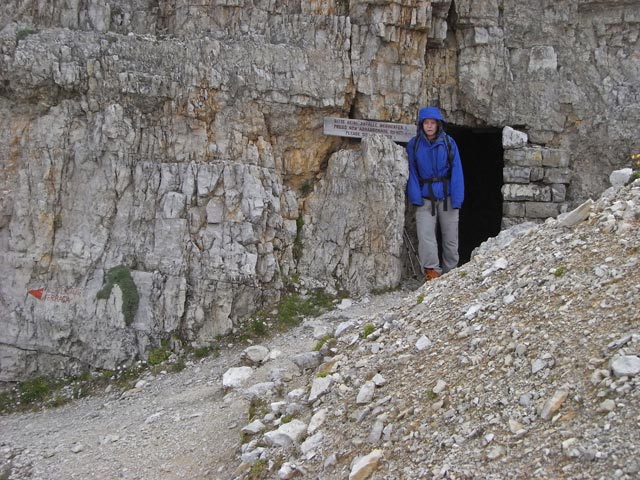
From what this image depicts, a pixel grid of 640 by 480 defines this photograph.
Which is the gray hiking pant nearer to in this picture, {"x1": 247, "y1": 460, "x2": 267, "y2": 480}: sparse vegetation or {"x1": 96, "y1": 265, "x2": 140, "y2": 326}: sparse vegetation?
{"x1": 96, "y1": 265, "x2": 140, "y2": 326}: sparse vegetation

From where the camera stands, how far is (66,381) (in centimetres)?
967

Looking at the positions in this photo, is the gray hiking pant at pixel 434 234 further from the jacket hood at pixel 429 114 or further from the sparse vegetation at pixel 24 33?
the sparse vegetation at pixel 24 33

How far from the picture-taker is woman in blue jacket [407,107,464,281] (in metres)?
11.0

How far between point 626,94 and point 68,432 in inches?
479

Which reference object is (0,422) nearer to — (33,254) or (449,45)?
(33,254)

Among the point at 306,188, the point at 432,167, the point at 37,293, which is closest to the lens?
the point at 37,293

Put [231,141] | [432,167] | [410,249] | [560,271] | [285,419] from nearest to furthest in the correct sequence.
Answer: [560,271] < [285,419] < [231,141] < [432,167] < [410,249]

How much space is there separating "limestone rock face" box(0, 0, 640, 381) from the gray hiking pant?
18.7 inches

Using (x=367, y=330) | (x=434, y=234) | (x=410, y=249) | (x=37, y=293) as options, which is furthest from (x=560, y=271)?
(x=37, y=293)

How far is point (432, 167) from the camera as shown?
11.1 metres

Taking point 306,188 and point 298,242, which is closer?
point 298,242

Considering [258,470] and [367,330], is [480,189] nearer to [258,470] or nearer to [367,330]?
[367,330]

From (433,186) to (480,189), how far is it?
4.47 meters

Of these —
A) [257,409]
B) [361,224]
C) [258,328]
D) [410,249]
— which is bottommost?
[258,328]
